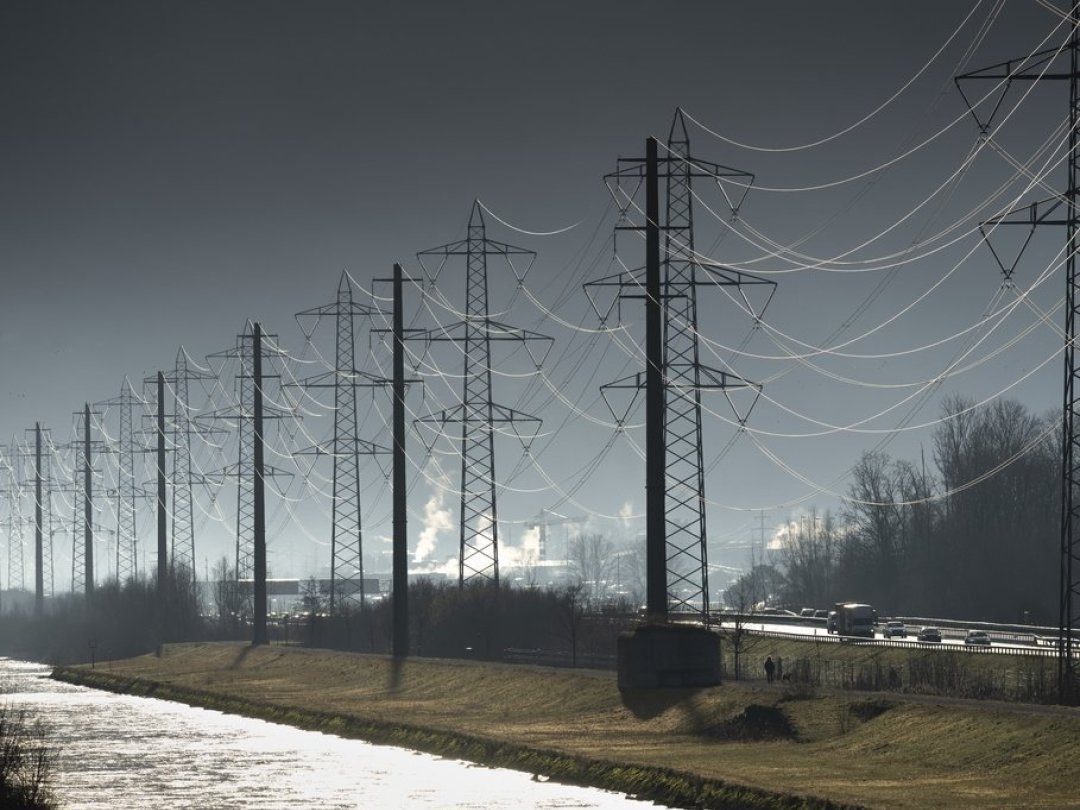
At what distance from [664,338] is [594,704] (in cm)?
1262

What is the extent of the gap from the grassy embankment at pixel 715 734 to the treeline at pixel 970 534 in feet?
171

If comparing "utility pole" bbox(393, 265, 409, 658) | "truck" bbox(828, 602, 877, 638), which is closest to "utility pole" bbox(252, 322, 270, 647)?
"utility pole" bbox(393, 265, 409, 658)

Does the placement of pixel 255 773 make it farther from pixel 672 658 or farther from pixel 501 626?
pixel 501 626

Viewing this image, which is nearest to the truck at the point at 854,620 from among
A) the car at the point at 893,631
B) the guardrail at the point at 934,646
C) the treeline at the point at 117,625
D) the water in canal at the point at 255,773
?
the car at the point at 893,631

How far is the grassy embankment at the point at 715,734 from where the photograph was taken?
42.7 m

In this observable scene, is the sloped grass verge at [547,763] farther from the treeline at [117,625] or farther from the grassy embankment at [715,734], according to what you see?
the treeline at [117,625]

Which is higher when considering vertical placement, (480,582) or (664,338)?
(664,338)

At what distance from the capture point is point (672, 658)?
6362cm

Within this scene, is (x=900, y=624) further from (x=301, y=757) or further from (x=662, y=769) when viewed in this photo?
(x=662, y=769)

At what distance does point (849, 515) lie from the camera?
182 meters

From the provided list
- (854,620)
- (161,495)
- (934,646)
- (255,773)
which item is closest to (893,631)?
(854,620)

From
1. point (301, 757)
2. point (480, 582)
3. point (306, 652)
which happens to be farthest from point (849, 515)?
point (301, 757)

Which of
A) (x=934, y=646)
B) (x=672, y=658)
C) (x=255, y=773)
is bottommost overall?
Result: (x=255, y=773)

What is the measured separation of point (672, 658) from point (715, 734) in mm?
7308
